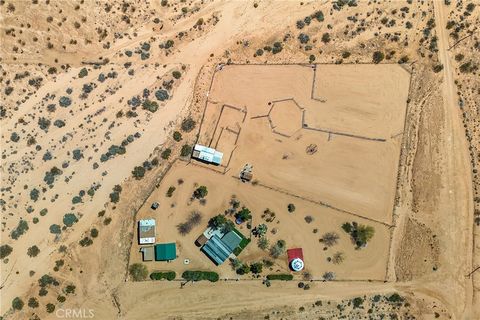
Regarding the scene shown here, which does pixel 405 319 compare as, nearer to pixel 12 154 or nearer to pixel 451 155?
pixel 451 155

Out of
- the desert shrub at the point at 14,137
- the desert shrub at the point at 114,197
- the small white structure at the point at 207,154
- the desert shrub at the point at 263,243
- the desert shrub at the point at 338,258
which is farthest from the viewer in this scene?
the desert shrub at the point at 14,137

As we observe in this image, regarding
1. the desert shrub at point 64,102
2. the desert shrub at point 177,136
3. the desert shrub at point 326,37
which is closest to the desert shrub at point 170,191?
the desert shrub at point 177,136

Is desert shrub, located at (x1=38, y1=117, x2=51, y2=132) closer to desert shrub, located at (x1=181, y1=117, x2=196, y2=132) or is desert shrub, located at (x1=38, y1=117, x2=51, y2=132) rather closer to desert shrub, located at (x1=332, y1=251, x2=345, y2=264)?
desert shrub, located at (x1=181, y1=117, x2=196, y2=132)

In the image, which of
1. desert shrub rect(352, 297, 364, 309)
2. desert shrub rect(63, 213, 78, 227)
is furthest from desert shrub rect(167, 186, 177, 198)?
desert shrub rect(352, 297, 364, 309)

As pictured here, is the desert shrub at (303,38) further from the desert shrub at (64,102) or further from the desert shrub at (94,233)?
the desert shrub at (94,233)

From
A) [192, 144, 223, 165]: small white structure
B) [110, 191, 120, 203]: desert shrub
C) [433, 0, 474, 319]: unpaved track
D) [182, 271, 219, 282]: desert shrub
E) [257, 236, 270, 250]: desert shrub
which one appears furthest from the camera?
[110, 191, 120, 203]: desert shrub

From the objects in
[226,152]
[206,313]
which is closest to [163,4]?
[226,152]

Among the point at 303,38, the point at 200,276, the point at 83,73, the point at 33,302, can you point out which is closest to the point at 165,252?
the point at 200,276
